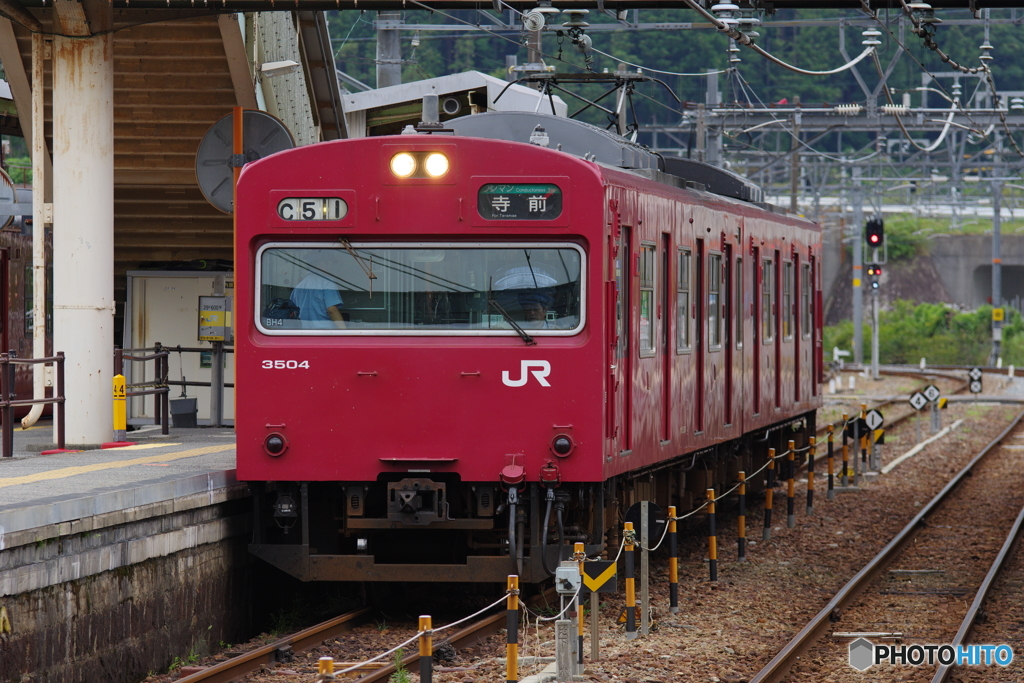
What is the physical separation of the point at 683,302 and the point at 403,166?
3304 mm

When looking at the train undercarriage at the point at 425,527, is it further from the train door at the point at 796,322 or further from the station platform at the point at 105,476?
the train door at the point at 796,322

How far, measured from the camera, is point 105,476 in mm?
10297

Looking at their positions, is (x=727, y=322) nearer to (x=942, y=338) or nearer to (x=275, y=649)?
(x=275, y=649)

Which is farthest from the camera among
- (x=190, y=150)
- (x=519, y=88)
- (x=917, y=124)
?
(x=917, y=124)

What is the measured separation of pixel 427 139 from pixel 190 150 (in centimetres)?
662

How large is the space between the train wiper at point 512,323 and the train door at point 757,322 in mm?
Result: 5851

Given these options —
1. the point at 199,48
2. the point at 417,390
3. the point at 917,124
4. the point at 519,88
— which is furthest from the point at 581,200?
the point at 917,124

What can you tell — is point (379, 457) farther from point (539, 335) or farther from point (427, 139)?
point (427, 139)

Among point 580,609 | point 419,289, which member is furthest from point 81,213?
point 580,609

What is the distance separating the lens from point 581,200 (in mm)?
9586

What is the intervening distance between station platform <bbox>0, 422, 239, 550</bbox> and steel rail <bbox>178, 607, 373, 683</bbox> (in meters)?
1.06

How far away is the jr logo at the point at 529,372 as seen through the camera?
9.61 meters

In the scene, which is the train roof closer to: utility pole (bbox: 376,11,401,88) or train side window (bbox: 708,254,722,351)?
train side window (bbox: 708,254,722,351)

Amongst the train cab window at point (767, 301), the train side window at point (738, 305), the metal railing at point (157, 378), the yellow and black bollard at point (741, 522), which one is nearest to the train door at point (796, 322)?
the train cab window at point (767, 301)
